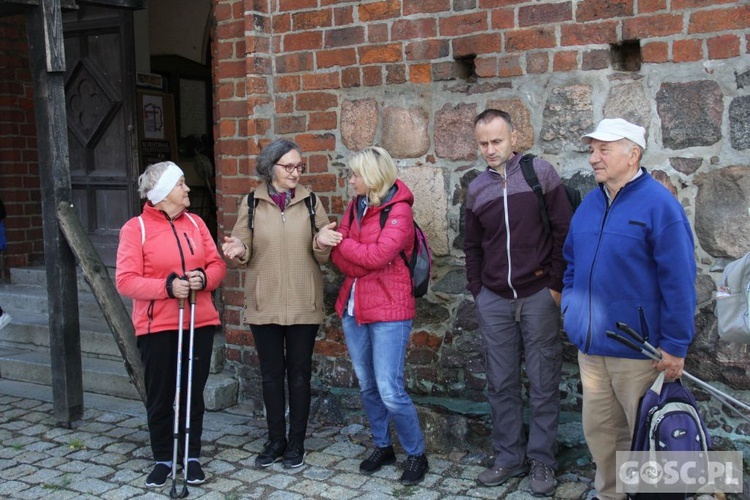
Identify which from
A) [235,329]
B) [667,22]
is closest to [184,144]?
[235,329]

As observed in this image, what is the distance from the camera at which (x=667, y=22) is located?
4.25 m

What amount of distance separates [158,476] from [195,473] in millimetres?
197

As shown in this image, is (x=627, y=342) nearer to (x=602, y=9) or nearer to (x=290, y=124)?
(x=602, y=9)

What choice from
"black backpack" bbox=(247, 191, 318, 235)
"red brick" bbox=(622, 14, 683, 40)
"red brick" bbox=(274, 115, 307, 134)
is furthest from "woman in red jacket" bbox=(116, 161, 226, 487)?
"red brick" bbox=(622, 14, 683, 40)

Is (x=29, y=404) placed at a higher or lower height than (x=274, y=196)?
lower

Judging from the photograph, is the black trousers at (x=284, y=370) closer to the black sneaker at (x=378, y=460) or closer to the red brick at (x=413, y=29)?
the black sneaker at (x=378, y=460)

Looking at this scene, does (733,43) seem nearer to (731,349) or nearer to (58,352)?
(731,349)

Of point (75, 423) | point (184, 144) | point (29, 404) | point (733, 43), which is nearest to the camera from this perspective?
point (733, 43)

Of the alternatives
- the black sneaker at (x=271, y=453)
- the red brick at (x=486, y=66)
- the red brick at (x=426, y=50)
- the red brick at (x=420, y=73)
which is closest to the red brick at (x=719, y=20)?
the red brick at (x=486, y=66)

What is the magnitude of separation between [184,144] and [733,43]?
598cm

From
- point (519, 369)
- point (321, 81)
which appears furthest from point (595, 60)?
point (321, 81)

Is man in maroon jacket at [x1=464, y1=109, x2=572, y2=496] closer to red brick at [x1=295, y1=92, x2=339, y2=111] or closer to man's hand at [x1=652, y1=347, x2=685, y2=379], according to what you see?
man's hand at [x1=652, y1=347, x2=685, y2=379]

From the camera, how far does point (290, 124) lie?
5.61m

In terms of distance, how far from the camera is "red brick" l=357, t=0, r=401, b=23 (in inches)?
201
